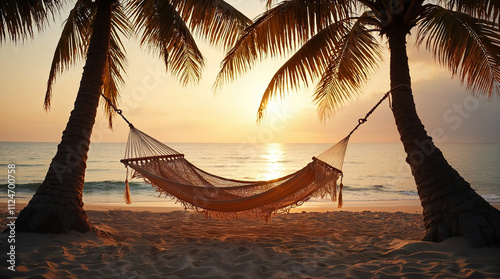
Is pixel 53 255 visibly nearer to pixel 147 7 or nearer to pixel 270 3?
pixel 147 7

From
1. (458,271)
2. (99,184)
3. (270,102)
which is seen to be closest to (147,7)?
(270,102)

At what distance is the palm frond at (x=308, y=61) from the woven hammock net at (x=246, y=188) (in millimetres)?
1006

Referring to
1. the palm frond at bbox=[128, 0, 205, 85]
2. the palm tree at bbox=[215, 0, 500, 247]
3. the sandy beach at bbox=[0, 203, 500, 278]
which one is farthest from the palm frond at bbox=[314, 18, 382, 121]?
the sandy beach at bbox=[0, 203, 500, 278]

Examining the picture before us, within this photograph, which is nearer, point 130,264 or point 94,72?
point 130,264

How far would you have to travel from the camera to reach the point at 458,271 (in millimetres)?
1648

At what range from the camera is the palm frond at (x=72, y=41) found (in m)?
3.27

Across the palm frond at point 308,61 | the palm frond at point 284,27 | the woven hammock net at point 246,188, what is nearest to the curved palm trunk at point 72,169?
the woven hammock net at point 246,188

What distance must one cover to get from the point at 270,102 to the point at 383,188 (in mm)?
7662

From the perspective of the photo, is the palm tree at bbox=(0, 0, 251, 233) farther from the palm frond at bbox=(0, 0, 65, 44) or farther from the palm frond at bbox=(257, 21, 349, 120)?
the palm frond at bbox=(257, 21, 349, 120)

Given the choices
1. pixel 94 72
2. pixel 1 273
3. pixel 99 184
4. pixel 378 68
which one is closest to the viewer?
pixel 1 273

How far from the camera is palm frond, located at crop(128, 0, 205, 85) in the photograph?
9.68 ft

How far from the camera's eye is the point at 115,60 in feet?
12.0

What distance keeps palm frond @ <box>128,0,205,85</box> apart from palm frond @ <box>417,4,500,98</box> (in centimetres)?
208

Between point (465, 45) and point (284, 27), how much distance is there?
4.65ft
